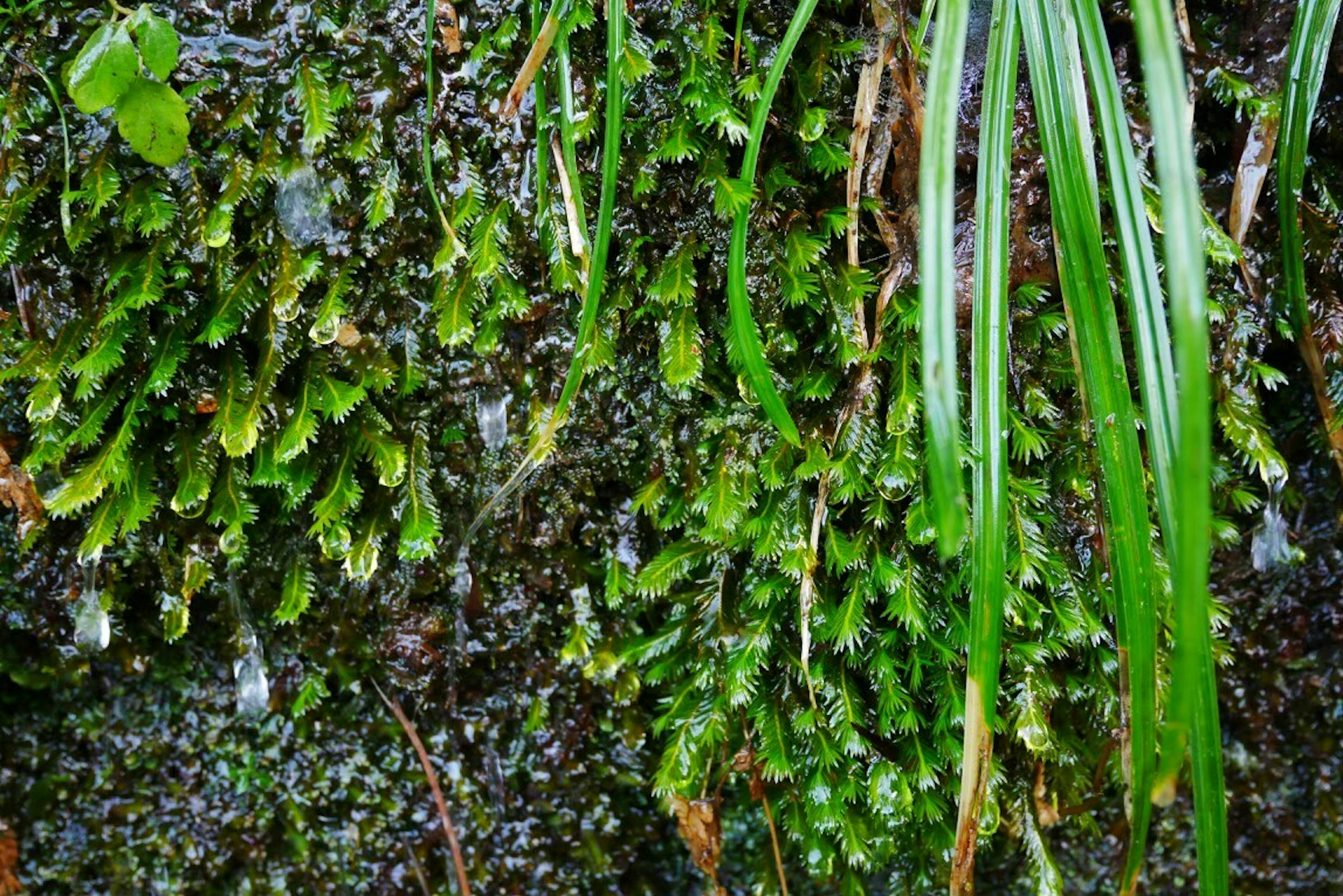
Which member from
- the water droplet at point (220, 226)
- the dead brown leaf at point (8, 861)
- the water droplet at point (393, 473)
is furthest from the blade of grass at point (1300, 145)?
the dead brown leaf at point (8, 861)

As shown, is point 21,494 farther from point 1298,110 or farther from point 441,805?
point 1298,110

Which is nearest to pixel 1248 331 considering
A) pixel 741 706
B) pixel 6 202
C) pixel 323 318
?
pixel 741 706

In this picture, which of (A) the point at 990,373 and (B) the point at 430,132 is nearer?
(A) the point at 990,373

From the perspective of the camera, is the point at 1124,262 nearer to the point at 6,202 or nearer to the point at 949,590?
the point at 949,590

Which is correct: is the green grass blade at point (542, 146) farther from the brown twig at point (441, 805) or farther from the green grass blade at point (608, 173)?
the brown twig at point (441, 805)

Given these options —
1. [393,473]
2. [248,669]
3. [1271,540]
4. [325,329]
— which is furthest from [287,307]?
[1271,540]

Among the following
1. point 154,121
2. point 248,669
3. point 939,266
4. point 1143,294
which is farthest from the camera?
point 248,669

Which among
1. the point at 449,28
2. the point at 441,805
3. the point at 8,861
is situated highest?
the point at 449,28
